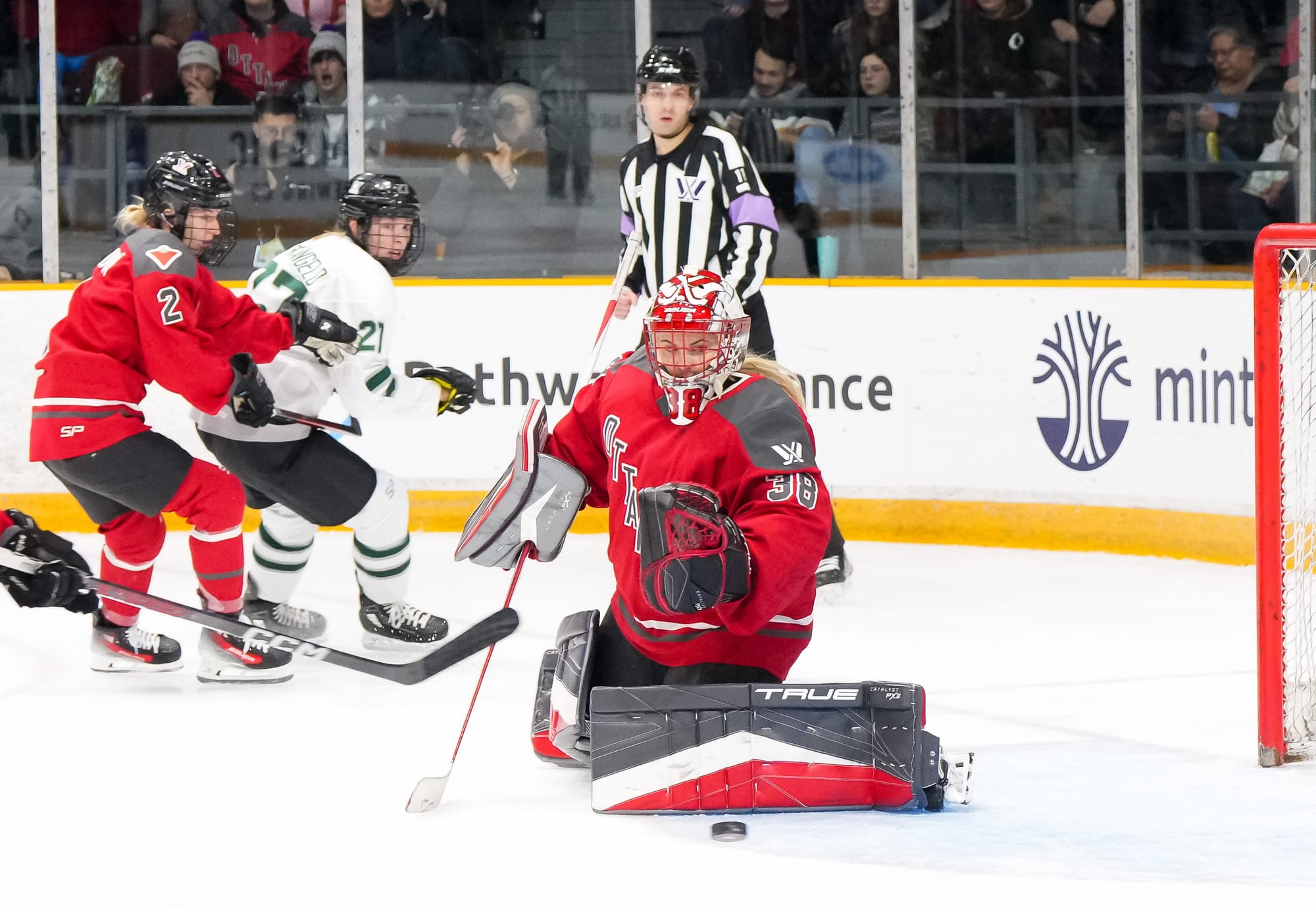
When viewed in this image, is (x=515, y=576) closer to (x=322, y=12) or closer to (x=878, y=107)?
(x=878, y=107)

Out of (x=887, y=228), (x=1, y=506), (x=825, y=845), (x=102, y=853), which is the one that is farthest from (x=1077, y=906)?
(x=1, y=506)

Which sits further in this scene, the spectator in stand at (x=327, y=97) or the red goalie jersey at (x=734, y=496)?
the spectator in stand at (x=327, y=97)

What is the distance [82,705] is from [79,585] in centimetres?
44

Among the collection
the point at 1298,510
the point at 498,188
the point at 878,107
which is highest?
the point at 878,107

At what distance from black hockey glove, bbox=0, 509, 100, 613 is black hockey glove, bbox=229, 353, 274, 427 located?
1.51ft

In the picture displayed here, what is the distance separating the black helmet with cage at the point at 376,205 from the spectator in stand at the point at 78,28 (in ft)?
8.99

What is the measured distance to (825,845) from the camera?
2.59 metres

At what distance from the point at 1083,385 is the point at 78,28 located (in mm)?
3727

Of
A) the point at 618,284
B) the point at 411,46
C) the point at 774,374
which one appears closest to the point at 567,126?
the point at 411,46

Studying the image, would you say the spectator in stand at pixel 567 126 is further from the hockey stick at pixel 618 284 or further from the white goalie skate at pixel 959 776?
the white goalie skate at pixel 959 776

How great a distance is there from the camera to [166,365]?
3643mm

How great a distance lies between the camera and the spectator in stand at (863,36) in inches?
238

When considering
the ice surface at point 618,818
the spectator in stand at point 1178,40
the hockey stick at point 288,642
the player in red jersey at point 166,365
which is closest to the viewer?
the ice surface at point 618,818

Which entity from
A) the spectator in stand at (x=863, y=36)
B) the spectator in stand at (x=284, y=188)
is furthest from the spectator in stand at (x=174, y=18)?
the spectator in stand at (x=863, y=36)
